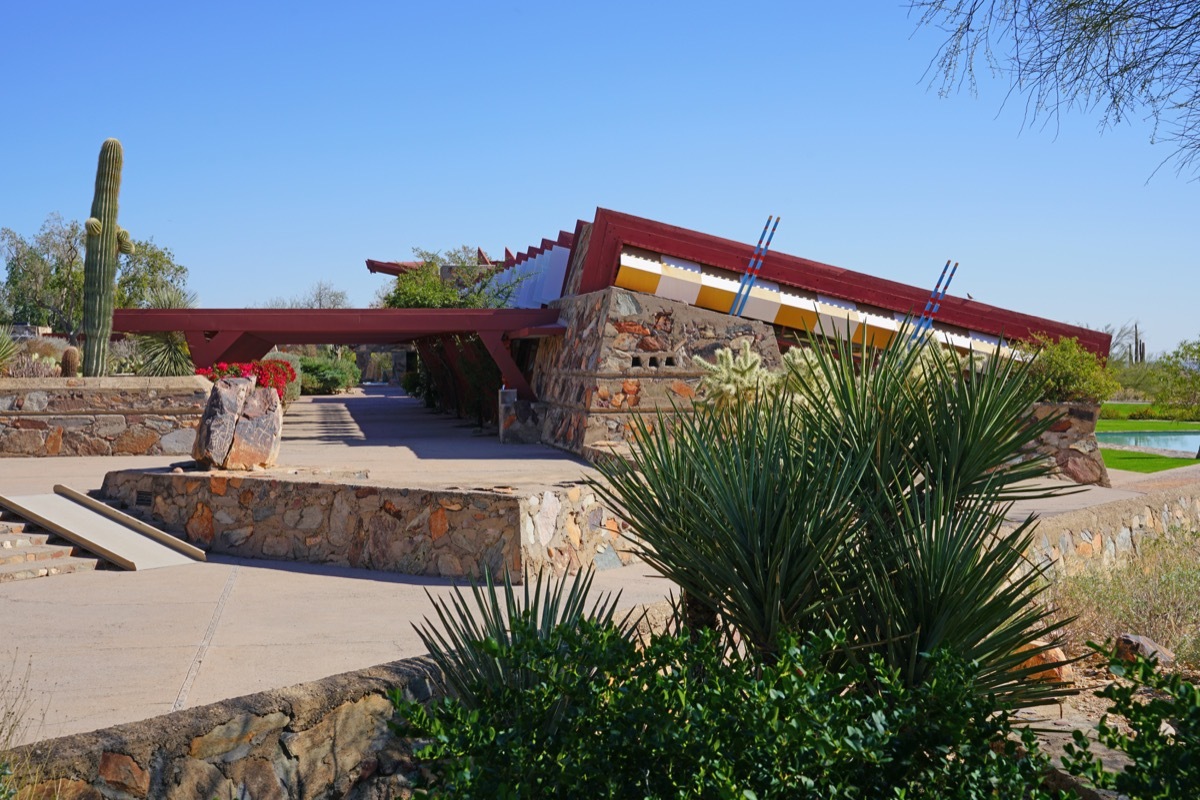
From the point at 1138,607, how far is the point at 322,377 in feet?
121

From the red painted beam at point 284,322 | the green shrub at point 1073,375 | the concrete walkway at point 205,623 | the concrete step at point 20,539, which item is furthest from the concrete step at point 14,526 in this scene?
the green shrub at point 1073,375

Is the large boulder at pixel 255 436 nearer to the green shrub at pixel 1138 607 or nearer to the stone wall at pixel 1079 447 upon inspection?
the green shrub at pixel 1138 607

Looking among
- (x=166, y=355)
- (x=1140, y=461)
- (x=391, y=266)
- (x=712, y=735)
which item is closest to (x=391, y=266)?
(x=391, y=266)

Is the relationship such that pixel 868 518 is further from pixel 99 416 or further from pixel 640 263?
pixel 99 416

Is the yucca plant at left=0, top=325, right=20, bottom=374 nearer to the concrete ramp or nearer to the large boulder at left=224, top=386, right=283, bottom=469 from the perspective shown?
the concrete ramp

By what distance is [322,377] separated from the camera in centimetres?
4066

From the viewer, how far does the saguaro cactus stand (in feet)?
52.6

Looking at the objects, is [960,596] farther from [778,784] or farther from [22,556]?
[22,556]

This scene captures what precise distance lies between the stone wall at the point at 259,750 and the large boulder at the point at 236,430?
23.3 feet

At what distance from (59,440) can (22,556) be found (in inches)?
258

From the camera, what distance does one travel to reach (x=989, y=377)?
4.20 meters

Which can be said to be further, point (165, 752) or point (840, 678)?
point (165, 752)

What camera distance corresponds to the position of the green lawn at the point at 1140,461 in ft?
57.0

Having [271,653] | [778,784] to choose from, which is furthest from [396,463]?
[778,784]
